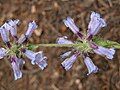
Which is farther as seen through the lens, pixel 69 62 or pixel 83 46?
pixel 69 62

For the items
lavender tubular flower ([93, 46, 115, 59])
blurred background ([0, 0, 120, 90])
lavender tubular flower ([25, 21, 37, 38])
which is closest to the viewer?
lavender tubular flower ([93, 46, 115, 59])

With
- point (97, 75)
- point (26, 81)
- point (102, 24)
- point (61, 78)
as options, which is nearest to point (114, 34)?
point (97, 75)

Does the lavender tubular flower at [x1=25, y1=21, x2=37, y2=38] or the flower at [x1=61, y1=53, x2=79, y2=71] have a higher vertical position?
the lavender tubular flower at [x1=25, y1=21, x2=37, y2=38]

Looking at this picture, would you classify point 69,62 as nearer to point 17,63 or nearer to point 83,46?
point 83,46

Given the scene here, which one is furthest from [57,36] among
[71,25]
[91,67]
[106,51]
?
[106,51]

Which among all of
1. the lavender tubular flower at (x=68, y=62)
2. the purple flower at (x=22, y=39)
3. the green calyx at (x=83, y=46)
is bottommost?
the lavender tubular flower at (x=68, y=62)

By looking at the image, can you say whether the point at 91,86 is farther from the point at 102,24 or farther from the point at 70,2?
the point at 102,24

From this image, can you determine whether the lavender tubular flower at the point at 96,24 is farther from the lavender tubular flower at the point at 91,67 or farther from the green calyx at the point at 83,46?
the lavender tubular flower at the point at 91,67

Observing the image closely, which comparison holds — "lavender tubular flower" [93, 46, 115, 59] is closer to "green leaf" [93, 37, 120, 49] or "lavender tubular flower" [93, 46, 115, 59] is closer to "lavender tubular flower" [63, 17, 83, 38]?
"green leaf" [93, 37, 120, 49]

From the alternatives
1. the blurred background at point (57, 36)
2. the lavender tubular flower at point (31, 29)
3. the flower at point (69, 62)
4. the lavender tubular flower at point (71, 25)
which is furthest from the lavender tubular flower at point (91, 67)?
the blurred background at point (57, 36)

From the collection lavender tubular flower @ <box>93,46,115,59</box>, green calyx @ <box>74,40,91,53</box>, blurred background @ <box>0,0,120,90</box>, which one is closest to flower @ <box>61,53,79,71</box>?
green calyx @ <box>74,40,91,53</box>
